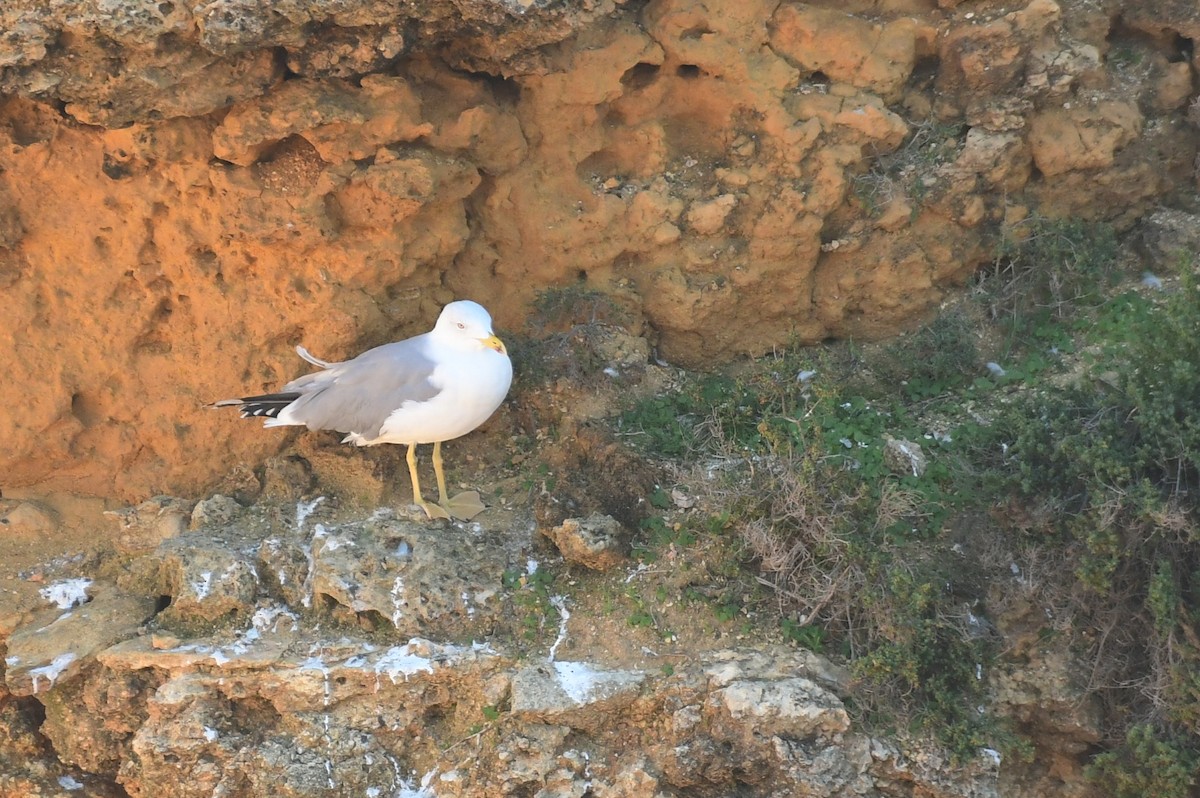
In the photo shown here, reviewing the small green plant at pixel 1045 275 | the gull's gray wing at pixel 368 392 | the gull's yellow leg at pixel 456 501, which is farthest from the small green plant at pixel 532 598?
the small green plant at pixel 1045 275

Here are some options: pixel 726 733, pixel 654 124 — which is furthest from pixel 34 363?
pixel 726 733

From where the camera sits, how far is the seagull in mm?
4875

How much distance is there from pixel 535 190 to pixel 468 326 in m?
0.94

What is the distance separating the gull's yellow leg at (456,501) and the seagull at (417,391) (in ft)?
0.09

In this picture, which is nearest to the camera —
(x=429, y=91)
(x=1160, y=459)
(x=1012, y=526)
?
(x=1160, y=459)

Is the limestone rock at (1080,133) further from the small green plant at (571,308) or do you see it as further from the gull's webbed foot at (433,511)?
the gull's webbed foot at (433,511)

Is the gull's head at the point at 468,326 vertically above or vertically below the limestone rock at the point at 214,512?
above

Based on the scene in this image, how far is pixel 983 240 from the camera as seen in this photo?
573 centimetres

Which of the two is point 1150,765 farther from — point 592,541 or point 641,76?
point 641,76

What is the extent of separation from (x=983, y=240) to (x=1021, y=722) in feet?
7.78

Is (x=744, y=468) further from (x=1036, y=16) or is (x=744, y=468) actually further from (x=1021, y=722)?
(x=1036, y=16)

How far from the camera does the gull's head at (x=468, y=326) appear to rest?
4.89 m

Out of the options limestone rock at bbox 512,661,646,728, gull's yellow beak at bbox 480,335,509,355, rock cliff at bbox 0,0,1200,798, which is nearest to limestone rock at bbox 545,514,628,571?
rock cliff at bbox 0,0,1200,798

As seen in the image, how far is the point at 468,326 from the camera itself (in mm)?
4926
